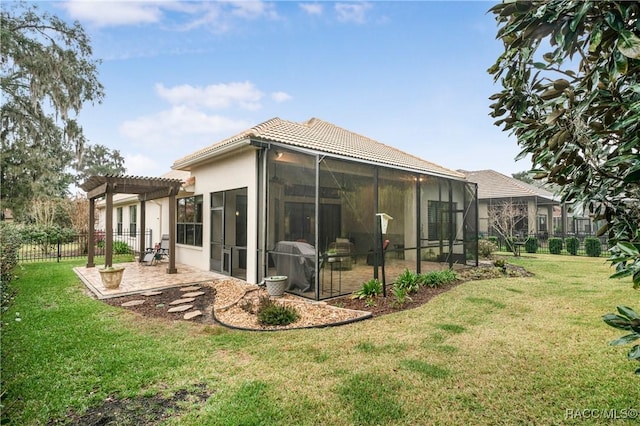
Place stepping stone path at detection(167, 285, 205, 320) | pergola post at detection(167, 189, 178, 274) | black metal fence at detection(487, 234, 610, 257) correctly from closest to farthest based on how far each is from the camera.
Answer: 1. stepping stone path at detection(167, 285, 205, 320)
2. pergola post at detection(167, 189, 178, 274)
3. black metal fence at detection(487, 234, 610, 257)

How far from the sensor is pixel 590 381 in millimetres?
3316

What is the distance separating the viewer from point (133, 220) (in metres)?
17.9

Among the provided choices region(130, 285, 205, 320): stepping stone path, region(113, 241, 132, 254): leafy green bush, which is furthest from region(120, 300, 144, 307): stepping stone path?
region(113, 241, 132, 254): leafy green bush

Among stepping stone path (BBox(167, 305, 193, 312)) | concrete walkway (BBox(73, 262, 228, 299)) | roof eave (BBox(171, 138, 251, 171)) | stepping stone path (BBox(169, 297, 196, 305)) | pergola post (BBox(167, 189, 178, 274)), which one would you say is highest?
roof eave (BBox(171, 138, 251, 171))

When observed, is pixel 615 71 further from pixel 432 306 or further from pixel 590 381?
pixel 432 306

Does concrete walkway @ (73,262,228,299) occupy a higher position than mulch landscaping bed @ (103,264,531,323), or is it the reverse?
concrete walkway @ (73,262,228,299)

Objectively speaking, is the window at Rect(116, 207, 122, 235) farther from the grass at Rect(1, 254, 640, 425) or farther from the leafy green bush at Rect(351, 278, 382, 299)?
the leafy green bush at Rect(351, 278, 382, 299)

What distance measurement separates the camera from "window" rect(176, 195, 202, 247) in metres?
10.9

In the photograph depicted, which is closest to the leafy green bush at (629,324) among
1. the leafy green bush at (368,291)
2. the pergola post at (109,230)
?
the leafy green bush at (368,291)

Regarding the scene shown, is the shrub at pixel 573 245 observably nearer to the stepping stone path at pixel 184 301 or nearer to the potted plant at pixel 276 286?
the potted plant at pixel 276 286

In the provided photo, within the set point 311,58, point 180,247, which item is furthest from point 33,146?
point 311,58

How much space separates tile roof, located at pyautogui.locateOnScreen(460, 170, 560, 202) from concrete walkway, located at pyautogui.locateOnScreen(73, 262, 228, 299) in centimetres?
2058

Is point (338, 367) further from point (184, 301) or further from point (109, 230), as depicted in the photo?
point (109, 230)

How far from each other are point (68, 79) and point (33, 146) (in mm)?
2940
